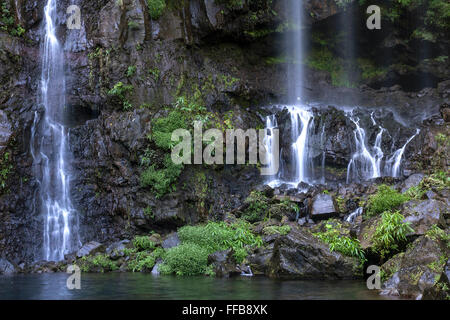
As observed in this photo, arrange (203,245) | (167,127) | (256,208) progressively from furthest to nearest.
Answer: (167,127) → (256,208) → (203,245)

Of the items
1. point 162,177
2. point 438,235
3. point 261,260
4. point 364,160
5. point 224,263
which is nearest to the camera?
point 438,235

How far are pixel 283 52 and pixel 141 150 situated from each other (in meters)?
12.0

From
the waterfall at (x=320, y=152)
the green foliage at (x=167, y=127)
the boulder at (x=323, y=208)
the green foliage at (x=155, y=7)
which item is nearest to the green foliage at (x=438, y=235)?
the boulder at (x=323, y=208)

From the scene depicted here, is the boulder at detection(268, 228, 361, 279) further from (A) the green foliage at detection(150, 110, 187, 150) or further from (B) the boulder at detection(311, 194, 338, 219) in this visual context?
(A) the green foliage at detection(150, 110, 187, 150)

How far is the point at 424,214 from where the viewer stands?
34.9 ft

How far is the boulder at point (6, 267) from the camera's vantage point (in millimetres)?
13825

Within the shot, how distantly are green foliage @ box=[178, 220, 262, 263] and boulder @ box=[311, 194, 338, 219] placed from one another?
7.83ft

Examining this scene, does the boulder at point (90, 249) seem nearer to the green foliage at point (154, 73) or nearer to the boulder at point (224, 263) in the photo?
the boulder at point (224, 263)

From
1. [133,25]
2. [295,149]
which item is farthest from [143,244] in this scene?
[133,25]

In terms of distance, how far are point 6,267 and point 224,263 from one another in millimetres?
7555

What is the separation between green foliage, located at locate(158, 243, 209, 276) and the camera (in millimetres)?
12242

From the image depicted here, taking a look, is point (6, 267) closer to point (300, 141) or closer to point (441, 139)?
point (300, 141)

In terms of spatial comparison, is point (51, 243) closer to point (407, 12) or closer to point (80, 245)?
point (80, 245)
